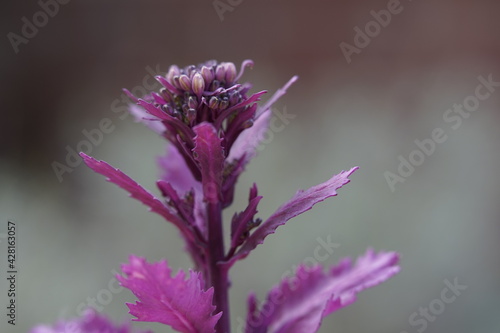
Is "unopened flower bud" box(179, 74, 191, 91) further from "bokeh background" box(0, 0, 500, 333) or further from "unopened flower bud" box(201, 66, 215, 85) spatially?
"bokeh background" box(0, 0, 500, 333)

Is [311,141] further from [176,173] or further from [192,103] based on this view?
[192,103]

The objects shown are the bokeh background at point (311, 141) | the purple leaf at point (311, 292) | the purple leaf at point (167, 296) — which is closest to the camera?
the purple leaf at point (167, 296)

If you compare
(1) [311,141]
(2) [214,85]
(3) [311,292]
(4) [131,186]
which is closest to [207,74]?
(2) [214,85]

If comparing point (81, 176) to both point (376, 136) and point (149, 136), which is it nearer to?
point (149, 136)

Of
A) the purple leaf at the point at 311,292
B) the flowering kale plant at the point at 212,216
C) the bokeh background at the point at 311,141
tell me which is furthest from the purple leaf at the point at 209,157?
the bokeh background at the point at 311,141

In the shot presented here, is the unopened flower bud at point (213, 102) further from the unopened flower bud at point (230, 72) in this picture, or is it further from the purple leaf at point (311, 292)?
the purple leaf at point (311, 292)

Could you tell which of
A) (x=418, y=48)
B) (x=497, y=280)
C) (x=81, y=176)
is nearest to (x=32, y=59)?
(x=81, y=176)

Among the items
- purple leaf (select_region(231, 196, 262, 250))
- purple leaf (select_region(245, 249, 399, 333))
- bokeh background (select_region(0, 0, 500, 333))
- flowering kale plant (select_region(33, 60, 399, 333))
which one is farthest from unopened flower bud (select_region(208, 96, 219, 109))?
bokeh background (select_region(0, 0, 500, 333))
